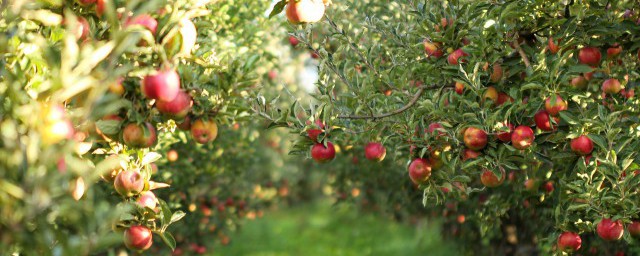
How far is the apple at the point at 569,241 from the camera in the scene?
354 cm

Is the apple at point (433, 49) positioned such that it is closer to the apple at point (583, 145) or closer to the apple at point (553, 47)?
the apple at point (553, 47)

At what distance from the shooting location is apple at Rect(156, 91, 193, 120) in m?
2.45

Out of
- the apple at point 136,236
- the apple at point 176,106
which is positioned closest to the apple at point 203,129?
the apple at point 176,106

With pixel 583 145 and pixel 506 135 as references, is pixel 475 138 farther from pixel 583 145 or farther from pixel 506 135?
pixel 583 145

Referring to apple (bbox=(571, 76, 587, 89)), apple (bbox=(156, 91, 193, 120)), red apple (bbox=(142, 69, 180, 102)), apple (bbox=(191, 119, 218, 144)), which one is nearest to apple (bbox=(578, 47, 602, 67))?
apple (bbox=(571, 76, 587, 89))

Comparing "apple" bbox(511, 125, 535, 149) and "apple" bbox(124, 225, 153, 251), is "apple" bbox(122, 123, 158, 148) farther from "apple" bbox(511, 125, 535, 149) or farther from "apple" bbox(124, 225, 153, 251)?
"apple" bbox(511, 125, 535, 149)

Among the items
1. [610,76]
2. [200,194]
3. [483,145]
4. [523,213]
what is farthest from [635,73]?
[200,194]

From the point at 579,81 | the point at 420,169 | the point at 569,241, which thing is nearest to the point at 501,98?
the point at 420,169

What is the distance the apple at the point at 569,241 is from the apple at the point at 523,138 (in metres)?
0.70

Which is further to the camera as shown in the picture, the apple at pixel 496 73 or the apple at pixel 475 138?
the apple at pixel 496 73

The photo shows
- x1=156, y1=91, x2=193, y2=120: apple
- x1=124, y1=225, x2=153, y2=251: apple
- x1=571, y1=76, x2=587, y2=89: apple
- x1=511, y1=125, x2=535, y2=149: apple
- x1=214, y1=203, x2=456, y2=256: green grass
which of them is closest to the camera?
x1=156, y1=91, x2=193, y2=120: apple

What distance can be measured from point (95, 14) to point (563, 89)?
7.35 ft

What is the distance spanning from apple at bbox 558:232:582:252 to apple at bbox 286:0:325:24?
179cm

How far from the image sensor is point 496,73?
3.49 metres
